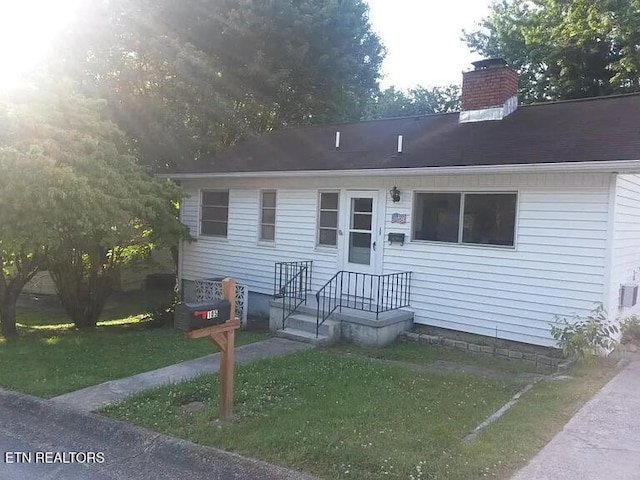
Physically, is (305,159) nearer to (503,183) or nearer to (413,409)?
(503,183)

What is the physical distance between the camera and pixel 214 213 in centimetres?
1228

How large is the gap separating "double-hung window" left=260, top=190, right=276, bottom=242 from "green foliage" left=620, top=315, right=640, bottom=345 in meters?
6.52

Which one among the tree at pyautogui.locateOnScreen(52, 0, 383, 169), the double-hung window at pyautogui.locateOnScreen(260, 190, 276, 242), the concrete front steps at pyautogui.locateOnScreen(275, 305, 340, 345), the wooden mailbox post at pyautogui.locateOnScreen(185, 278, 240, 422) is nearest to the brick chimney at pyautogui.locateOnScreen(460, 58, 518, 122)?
the double-hung window at pyautogui.locateOnScreen(260, 190, 276, 242)

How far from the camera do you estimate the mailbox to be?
4.34 m

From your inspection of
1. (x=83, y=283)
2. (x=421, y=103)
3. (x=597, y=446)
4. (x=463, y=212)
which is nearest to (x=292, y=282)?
(x=463, y=212)

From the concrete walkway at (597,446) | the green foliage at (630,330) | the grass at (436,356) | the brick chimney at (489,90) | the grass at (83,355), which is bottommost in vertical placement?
the grass at (83,355)

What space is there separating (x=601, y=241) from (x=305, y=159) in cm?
569

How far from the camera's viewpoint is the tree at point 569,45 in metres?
18.3

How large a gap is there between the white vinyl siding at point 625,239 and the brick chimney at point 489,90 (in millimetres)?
2740

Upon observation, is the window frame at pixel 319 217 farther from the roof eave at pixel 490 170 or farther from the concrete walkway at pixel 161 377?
the concrete walkway at pixel 161 377

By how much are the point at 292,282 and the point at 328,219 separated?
1.40 m

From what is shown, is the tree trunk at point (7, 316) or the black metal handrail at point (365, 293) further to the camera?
the tree trunk at point (7, 316)

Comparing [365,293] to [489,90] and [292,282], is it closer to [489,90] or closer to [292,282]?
[292,282]

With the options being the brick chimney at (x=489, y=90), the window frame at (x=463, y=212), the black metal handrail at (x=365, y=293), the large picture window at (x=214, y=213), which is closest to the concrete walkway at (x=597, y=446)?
the window frame at (x=463, y=212)
